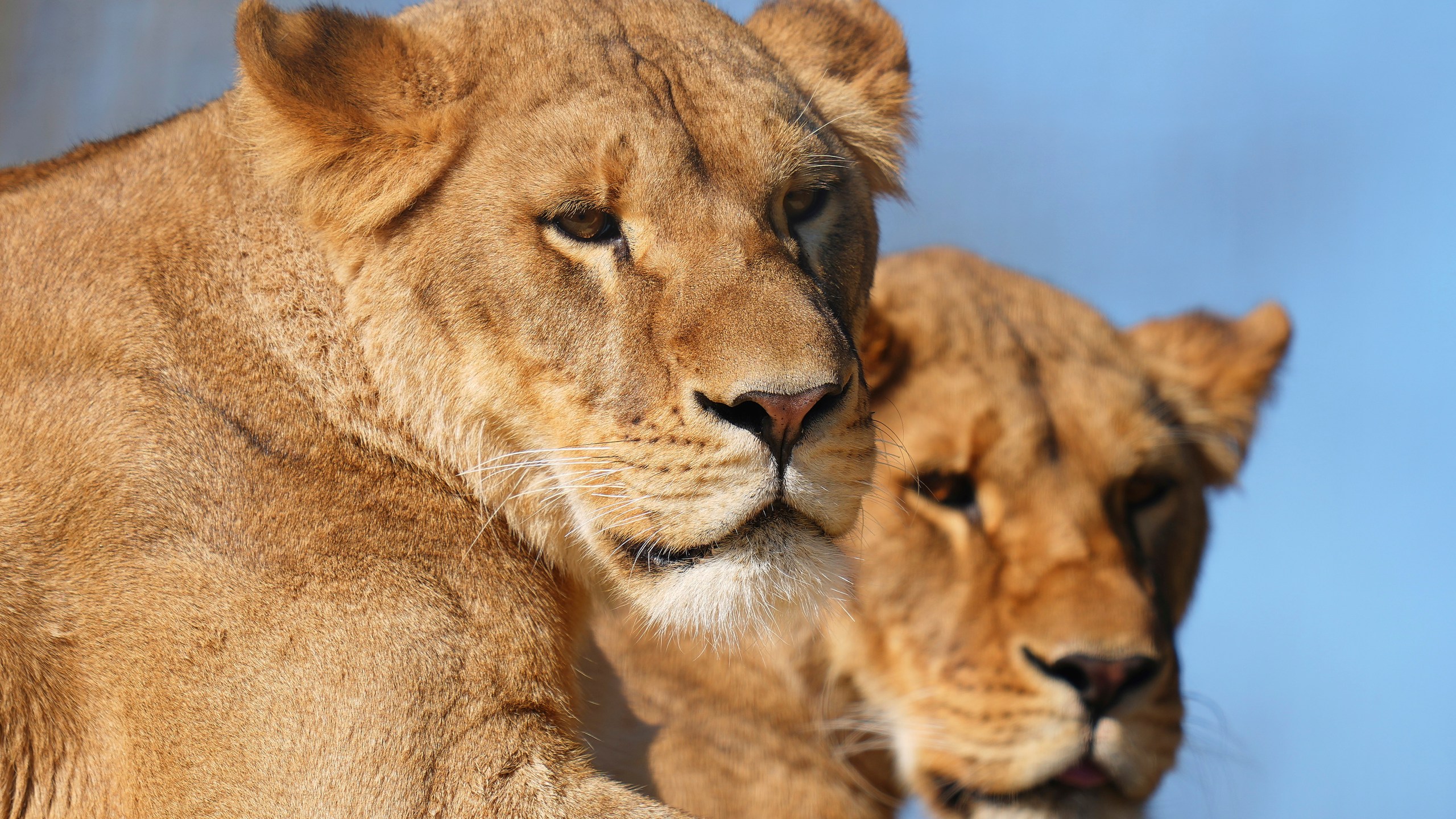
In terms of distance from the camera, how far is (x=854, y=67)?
351 centimetres

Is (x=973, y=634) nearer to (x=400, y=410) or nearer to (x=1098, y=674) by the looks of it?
(x=1098, y=674)

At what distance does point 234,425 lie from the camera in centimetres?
251

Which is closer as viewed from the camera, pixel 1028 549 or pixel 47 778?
pixel 47 778

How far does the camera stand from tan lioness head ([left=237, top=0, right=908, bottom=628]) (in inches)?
100

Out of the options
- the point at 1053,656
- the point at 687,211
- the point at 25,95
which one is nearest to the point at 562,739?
the point at 687,211

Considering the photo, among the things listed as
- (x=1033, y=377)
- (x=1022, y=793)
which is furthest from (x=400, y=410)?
(x=1033, y=377)

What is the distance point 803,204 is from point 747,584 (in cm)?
85

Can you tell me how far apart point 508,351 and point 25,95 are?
26.8 feet

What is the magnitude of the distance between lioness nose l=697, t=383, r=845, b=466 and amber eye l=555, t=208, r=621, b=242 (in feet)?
1.36

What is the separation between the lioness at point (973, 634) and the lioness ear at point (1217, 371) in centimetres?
30

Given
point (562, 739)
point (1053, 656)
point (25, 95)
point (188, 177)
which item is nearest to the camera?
point (562, 739)

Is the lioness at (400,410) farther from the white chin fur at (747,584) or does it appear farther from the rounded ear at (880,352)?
the rounded ear at (880,352)

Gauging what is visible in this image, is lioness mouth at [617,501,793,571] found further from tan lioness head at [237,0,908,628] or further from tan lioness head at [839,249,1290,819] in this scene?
tan lioness head at [839,249,1290,819]

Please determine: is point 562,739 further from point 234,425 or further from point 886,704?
point 886,704
